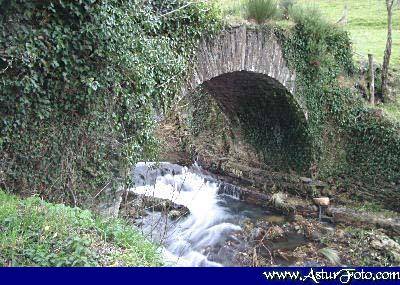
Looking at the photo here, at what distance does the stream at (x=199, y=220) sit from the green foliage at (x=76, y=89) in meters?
1.03

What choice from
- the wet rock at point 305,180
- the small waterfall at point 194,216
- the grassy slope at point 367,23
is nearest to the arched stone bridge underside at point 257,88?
the wet rock at point 305,180

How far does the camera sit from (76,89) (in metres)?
5.51

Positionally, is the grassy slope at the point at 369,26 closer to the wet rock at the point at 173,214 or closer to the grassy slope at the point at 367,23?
the grassy slope at the point at 367,23

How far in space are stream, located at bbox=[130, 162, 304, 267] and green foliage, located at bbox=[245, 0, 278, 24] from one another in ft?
11.5

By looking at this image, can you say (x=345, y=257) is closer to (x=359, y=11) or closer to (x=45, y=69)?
(x=45, y=69)

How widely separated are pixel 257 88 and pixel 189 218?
3.36m

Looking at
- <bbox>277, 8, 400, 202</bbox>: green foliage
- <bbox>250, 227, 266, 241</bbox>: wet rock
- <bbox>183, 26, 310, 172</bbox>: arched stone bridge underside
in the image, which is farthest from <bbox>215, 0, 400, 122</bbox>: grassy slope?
<bbox>250, 227, 266, 241</bbox>: wet rock

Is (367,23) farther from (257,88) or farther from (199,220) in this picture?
(199,220)

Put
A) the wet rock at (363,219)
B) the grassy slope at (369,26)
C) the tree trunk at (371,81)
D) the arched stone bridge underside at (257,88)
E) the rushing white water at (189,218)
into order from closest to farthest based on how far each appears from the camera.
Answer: the arched stone bridge underside at (257,88) → the rushing white water at (189,218) → the wet rock at (363,219) → the tree trunk at (371,81) → the grassy slope at (369,26)

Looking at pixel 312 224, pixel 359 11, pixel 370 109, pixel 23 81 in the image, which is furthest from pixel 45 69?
pixel 359 11

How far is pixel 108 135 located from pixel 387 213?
679 centimetres

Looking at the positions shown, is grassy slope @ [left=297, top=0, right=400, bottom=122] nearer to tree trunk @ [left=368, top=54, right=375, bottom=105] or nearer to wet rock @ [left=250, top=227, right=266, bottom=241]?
tree trunk @ [left=368, top=54, right=375, bottom=105]

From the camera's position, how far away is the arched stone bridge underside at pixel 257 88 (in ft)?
25.9

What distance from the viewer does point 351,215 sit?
32.9 ft
